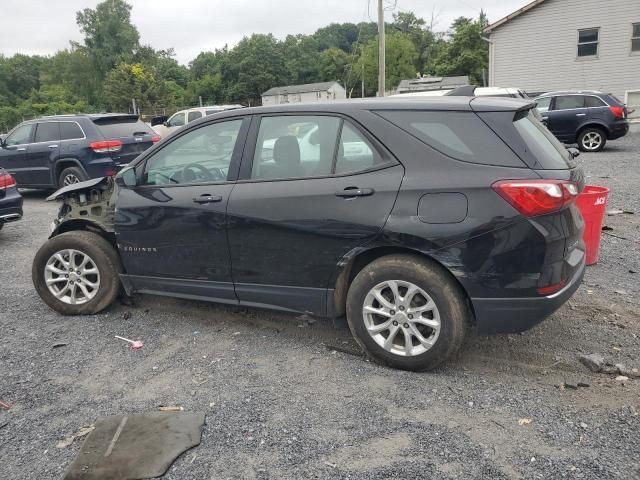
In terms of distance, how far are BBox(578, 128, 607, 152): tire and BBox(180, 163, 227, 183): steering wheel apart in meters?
13.9

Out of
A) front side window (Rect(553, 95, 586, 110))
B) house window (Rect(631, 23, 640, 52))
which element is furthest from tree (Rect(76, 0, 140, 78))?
front side window (Rect(553, 95, 586, 110))

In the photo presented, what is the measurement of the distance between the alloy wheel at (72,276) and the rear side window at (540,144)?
11.6ft

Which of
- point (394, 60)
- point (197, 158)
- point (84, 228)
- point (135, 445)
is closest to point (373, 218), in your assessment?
point (197, 158)

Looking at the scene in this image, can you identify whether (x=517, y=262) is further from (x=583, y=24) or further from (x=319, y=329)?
(x=583, y=24)

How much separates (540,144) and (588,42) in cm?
2328

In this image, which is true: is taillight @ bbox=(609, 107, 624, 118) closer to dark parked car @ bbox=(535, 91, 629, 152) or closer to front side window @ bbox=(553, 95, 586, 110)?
dark parked car @ bbox=(535, 91, 629, 152)

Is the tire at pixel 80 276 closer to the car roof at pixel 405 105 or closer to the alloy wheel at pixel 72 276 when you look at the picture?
the alloy wheel at pixel 72 276

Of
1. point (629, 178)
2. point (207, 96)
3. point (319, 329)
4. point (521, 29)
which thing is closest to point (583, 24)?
point (521, 29)

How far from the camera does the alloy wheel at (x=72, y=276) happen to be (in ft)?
15.1

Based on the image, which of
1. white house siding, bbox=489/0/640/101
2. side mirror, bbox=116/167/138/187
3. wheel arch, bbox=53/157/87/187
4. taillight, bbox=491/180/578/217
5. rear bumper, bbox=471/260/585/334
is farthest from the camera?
white house siding, bbox=489/0/640/101

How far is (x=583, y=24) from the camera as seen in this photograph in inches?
893

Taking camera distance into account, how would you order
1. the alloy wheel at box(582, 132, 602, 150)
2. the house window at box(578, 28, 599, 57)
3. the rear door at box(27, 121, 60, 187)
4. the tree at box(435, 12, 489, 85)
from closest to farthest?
the rear door at box(27, 121, 60, 187) → the alloy wheel at box(582, 132, 602, 150) → the house window at box(578, 28, 599, 57) → the tree at box(435, 12, 489, 85)

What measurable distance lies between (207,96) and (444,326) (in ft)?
287

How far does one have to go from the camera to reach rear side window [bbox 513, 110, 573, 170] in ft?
10.5
